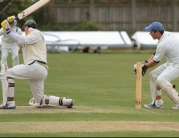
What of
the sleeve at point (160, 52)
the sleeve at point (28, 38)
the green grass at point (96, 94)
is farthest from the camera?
the sleeve at point (160, 52)

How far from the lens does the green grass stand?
12383 millimetres

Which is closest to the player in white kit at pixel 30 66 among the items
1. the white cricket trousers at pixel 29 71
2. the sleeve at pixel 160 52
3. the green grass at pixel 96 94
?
the white cricket trousers at pixel 29 71

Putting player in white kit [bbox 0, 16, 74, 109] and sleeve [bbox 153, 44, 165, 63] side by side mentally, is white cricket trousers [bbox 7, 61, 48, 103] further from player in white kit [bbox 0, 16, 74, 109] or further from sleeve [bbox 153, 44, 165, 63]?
sleeve [bbox 153, 44, 165, 63]

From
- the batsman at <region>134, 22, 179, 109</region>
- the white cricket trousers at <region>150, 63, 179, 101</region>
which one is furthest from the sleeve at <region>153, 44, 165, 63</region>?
the white cricket trousers at <region>150, 63, 179, 101</region>

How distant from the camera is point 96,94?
17.8 meters

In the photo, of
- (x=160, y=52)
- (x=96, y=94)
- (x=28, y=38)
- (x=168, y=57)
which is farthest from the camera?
(x=96, y=94)

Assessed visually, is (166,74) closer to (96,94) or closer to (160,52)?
(160,52)

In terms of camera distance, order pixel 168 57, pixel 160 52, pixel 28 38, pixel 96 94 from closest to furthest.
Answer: pixel 28 38 → pixel 160 52 → pixel 168 57 → pixel 96 94

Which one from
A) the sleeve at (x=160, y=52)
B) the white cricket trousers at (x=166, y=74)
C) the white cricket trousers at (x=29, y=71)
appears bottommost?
the white cricket trousers at (x=166, y=74)

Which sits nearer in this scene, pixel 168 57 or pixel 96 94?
Answer: pixel 168 57

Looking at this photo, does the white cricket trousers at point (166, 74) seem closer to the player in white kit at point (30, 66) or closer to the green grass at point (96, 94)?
the green grass at point (96, 94)

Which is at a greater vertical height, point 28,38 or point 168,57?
point 28,38

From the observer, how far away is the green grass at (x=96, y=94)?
12.4 meters

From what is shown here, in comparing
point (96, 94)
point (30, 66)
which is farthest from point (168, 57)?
point (96, 94)
